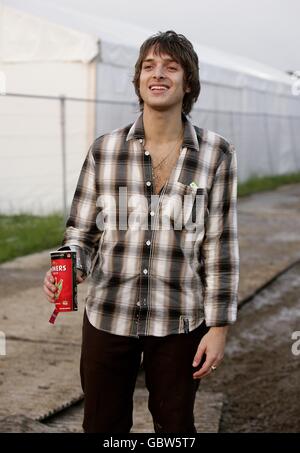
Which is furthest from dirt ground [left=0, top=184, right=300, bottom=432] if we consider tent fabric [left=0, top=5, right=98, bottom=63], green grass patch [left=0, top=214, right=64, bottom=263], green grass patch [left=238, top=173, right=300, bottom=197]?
green grass patch [left=238, top=173, right=300, bottom=197]

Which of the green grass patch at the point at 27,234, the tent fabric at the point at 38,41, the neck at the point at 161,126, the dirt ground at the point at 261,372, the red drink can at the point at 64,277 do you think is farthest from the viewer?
the tent fabric at the point at 38,41

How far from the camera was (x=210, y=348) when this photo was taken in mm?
2799

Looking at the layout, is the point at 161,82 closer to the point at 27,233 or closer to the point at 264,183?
the point at 27,233

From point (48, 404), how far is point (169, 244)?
2124 millimetres

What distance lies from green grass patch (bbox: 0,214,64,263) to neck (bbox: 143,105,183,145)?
6.60m

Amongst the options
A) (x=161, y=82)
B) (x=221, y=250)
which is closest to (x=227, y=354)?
(x=221, y=250)

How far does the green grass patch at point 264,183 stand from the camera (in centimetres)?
1874

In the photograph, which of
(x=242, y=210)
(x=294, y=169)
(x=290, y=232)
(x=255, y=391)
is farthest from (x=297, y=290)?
(x=294, y=169)

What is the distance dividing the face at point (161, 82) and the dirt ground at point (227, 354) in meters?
2.20

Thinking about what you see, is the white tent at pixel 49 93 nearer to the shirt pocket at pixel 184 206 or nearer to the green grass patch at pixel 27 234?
the green grass patch at pixel 27 234

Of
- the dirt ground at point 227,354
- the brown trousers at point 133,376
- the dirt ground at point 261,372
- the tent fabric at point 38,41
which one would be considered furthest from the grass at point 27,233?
A: the brown trousers at point 133,376

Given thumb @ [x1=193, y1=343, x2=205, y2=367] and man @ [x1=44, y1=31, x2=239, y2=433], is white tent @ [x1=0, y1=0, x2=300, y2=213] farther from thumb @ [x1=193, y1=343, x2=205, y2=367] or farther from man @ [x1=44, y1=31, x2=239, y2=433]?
thumb @ [x1=193, y1=343, x2=205, y2=367]

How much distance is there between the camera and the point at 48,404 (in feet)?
15.0

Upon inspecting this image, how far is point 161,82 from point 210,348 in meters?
0.91
